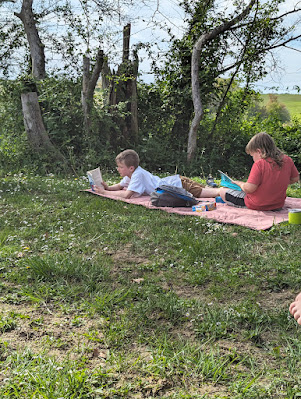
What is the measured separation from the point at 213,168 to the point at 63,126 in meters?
4.25

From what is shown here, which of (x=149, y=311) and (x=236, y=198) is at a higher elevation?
(x=236, y=198)

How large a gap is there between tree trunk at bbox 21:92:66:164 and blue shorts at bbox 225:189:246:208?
4876mm

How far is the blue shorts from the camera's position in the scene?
240 inches

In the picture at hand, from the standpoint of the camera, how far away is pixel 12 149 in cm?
951

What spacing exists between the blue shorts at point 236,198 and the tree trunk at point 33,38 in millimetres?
7164

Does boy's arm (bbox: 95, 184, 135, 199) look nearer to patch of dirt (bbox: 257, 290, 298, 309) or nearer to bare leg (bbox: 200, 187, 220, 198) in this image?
bare leg (bbox: 200, 187, 220, 198)

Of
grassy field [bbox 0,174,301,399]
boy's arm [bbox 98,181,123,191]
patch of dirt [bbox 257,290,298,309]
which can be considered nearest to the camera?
grassy field [bbox 0,174,301,399]

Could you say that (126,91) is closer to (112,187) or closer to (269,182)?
(112,187)

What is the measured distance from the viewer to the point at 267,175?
5.45m

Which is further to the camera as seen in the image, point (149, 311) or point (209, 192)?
point (209, 192)

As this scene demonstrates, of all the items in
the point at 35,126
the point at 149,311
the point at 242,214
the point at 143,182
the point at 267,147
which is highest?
the point at 35,126

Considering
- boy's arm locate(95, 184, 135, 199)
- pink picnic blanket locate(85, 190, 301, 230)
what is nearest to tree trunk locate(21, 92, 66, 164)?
boy's arm locate(95, 184, 135, 199)

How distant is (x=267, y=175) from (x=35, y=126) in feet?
21.0

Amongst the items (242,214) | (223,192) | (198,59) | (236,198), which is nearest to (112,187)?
(223,192)
